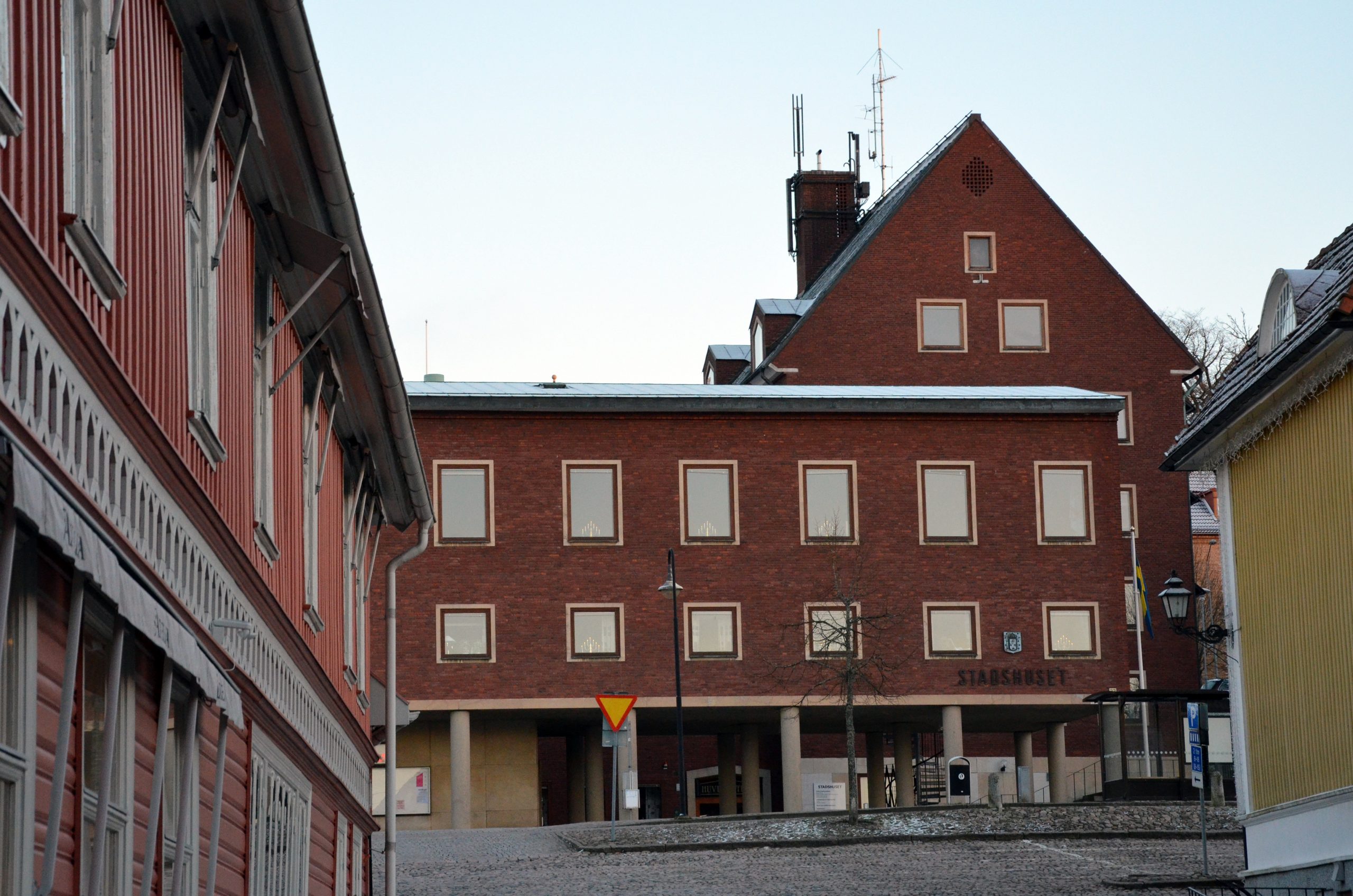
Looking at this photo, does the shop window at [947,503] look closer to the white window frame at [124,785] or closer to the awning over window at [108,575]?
the awning over window at [108,575]

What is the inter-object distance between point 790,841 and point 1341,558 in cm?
1590

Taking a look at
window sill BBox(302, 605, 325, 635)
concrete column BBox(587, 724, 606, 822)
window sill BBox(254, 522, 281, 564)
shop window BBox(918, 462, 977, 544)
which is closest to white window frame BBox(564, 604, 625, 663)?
concrete column BBox(587, 724, 606, 822)

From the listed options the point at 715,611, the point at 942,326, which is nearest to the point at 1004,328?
the point at 942,326

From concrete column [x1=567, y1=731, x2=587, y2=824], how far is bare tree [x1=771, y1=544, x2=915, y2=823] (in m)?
8.35

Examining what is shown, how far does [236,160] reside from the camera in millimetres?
10023

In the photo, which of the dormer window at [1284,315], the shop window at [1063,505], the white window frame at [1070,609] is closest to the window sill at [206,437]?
the dormer window at [1284,315]

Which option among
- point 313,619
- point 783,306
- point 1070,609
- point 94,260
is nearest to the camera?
point 94,260

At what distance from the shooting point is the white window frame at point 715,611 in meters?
48.1

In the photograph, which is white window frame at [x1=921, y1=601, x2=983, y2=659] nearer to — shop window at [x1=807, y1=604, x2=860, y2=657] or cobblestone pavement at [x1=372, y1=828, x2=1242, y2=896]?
shop window at [x1=807, y1=604, x2=860, y2=657]

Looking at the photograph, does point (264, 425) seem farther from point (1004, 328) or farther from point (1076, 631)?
point (1004, 328)

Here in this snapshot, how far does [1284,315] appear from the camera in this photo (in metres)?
21.9

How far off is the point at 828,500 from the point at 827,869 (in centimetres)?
2032

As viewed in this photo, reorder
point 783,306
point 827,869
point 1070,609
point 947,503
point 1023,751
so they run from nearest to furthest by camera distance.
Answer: point 827,869, point 1070,609, point 947,503, point 1023,751, point 783,306

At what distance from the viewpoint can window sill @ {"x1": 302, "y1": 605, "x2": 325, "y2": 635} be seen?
45.9 ft
